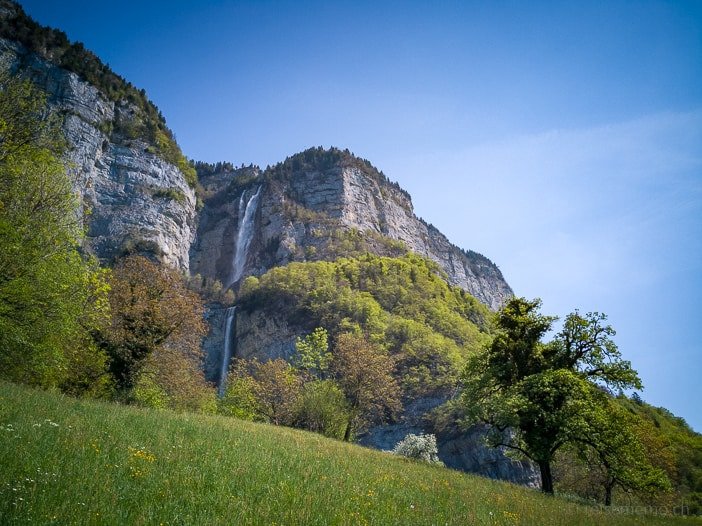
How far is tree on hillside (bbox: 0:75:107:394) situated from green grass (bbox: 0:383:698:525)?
12.5 ft

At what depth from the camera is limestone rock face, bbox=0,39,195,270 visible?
7712cm

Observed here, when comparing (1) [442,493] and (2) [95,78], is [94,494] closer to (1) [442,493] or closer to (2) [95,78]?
(1) [442,493]

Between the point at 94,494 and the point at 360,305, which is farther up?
the point at 360,305

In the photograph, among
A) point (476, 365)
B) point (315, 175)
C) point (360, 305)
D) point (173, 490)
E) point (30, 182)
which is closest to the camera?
point (173, 490)

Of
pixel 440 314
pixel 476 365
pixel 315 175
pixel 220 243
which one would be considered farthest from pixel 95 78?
pixel 476 365

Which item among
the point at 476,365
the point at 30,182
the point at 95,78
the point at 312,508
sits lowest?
the point at 312,508

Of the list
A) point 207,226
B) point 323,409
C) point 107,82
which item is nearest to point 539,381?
point 323,409

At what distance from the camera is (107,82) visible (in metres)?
92.8

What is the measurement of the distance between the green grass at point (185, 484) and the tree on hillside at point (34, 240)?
12.5ft

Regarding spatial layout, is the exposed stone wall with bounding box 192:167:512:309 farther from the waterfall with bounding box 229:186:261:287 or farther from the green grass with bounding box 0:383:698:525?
the green grass with bounding box 0:383:698:525

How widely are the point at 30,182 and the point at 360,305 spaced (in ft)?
204

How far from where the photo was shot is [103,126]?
281 feet

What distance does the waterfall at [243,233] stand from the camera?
12938 cm

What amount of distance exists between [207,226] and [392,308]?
9187 cm
